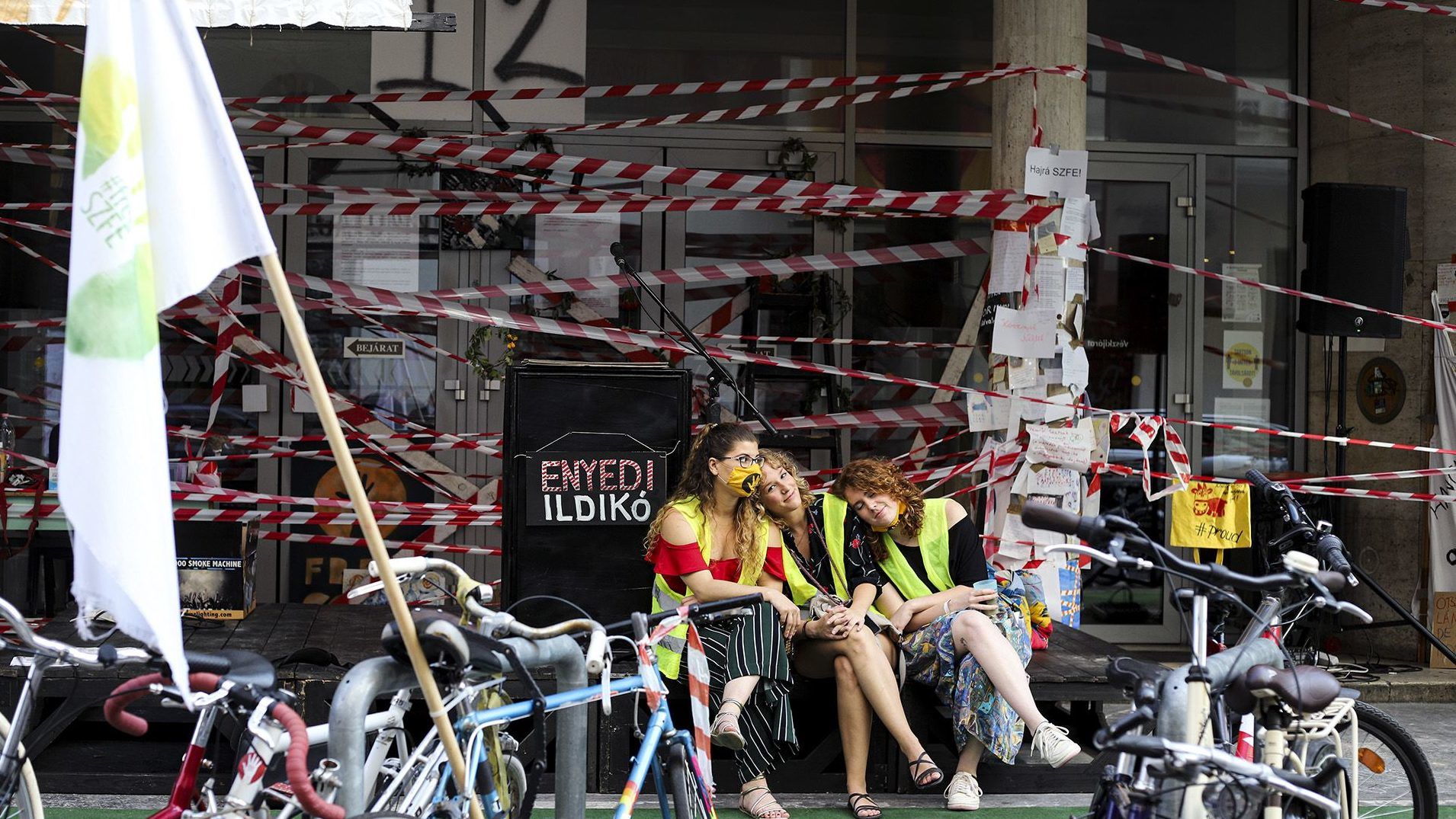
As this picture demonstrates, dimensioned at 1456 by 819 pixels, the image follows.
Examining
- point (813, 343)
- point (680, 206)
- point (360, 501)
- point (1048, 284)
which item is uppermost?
point (680, 206)

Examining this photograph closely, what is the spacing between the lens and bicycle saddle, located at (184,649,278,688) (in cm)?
290

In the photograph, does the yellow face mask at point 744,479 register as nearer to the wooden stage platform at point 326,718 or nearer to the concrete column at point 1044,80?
the wooden stage platform at point 326,718

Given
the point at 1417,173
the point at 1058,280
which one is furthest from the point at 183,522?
the point at 1417,173

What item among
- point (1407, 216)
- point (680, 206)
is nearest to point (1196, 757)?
point (680, 206)

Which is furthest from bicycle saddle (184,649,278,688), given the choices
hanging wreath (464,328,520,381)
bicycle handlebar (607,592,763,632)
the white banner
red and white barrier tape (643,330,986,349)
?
the white banner

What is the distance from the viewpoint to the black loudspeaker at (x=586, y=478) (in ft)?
16.7

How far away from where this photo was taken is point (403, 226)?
8.15 m

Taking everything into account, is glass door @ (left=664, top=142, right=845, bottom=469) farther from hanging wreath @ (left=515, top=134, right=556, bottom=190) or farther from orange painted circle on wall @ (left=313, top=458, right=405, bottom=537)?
orange painted circle on wall @ (left=313, top=458, right=405, bottom=537)

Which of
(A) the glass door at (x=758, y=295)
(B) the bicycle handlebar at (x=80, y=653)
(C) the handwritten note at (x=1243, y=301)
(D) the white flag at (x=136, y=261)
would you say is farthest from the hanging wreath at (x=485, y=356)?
(D) the white flag at (x=136, y=261)

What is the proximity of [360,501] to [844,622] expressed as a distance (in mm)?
2626

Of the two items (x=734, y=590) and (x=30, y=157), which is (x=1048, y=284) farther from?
(x=30, y=157)

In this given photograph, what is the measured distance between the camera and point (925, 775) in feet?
16.1

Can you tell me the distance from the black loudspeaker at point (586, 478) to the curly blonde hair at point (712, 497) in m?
0.11

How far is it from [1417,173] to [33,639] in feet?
24.0
